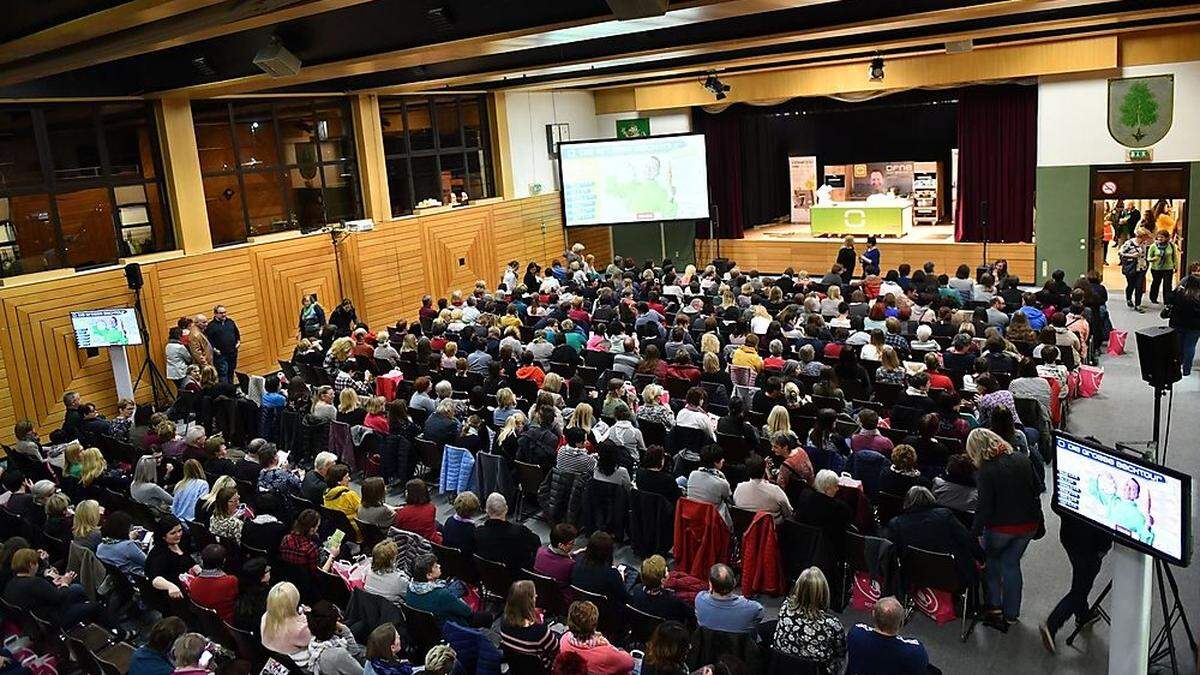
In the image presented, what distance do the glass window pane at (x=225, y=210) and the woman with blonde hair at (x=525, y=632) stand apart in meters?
11.2

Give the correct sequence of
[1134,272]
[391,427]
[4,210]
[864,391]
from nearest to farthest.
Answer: [391,427] → [864,391] → [4,210] → [1134,272]

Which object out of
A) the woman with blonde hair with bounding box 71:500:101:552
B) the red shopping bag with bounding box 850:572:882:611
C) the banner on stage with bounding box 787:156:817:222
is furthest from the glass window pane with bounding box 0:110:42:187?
the banner on stage with bounding box 787:156:817:222

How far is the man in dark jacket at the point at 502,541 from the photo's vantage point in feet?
20.1

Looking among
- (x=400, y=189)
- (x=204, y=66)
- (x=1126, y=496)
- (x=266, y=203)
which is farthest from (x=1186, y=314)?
(x=266, y=203)

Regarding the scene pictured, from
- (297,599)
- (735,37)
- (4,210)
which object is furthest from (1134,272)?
(4,210)

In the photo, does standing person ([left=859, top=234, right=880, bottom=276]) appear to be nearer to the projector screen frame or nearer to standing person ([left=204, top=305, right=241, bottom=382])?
the projector screen frame

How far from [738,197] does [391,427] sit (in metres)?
13.3

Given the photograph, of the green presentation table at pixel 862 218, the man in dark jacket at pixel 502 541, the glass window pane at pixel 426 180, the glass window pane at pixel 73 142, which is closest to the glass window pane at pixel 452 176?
the glass window pane at pixel 426 180

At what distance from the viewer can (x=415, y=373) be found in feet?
36.7

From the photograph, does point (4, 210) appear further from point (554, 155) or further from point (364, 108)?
point (554, 155)

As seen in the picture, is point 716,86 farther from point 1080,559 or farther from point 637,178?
point 1080,559

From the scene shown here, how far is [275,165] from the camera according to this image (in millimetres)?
15102

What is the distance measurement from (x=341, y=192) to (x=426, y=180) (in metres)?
2.08

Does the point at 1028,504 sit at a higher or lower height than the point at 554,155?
lower
